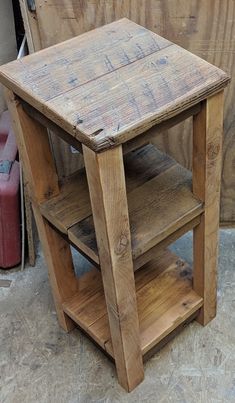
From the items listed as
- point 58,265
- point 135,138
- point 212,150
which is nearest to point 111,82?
point 135,138

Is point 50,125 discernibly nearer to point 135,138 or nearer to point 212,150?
point 135,138

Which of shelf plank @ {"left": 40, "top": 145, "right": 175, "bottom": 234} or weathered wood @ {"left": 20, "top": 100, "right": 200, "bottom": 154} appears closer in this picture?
weathered wood @ {"left": 20, "top": 100, "right": 200, "bottom": 154}

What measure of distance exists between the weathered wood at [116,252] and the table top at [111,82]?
0.06 m

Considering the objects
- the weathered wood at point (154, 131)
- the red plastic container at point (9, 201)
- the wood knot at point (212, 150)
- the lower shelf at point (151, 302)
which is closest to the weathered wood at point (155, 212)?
the wood knot at point (212, 150)

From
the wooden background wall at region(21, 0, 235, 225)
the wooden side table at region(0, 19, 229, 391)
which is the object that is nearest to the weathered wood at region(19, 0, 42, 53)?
the wooden background wall at region(21, 0, 235, 225)

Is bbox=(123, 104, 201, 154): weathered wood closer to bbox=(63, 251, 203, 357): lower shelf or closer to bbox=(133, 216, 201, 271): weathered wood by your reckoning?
bbox=(133, 216, 201, 271): weathered wood

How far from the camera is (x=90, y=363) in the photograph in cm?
178

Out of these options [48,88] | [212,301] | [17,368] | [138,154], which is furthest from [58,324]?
[48,88]

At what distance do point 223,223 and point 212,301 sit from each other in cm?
45

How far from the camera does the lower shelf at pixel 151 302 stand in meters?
1.66

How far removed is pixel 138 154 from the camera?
5.28 ft

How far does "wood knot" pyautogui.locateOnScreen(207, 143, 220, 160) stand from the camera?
1351 millimetres

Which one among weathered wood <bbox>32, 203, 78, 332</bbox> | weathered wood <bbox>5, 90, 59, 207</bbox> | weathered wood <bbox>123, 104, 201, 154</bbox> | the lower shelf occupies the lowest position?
the lower shelf

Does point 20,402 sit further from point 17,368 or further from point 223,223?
point 223,223
